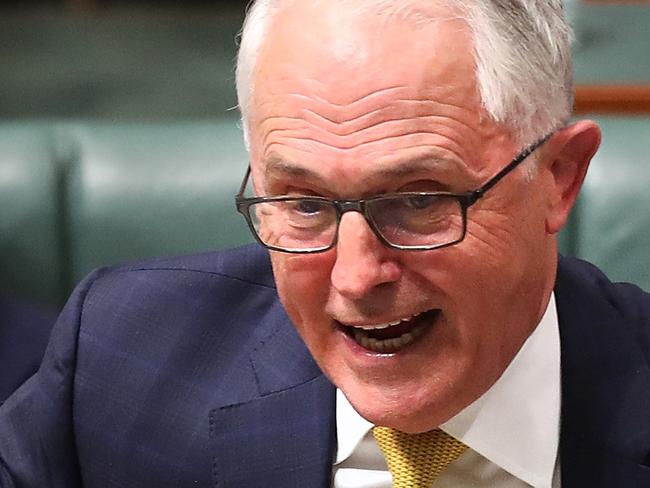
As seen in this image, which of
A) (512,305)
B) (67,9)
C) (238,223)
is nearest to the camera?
(512,305)

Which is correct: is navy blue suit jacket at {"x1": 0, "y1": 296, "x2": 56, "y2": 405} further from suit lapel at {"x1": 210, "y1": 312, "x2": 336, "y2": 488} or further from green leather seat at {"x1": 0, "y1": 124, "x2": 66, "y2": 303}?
suit lapel at {"x1": 210, "y1": 312, "x2": 336, "y2": 488}

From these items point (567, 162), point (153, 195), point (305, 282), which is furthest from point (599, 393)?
point (153, 195)

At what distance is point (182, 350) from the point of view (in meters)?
1.47

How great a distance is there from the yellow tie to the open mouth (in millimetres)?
164

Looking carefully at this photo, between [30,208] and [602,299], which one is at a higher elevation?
[602,299]

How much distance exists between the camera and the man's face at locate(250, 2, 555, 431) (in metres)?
1.13

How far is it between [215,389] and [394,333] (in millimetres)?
310

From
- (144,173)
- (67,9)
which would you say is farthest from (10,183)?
(67,9)

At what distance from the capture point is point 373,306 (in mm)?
1159

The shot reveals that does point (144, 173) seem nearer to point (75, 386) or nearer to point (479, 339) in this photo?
point (75, 386)

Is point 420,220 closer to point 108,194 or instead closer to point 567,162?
point 567,162

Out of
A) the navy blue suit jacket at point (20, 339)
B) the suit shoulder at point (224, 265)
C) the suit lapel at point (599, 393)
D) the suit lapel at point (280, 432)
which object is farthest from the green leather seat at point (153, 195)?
the suit lapel at point (599, 393)

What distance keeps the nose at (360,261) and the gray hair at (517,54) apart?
0.52 ft

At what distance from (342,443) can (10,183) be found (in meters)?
0.91
